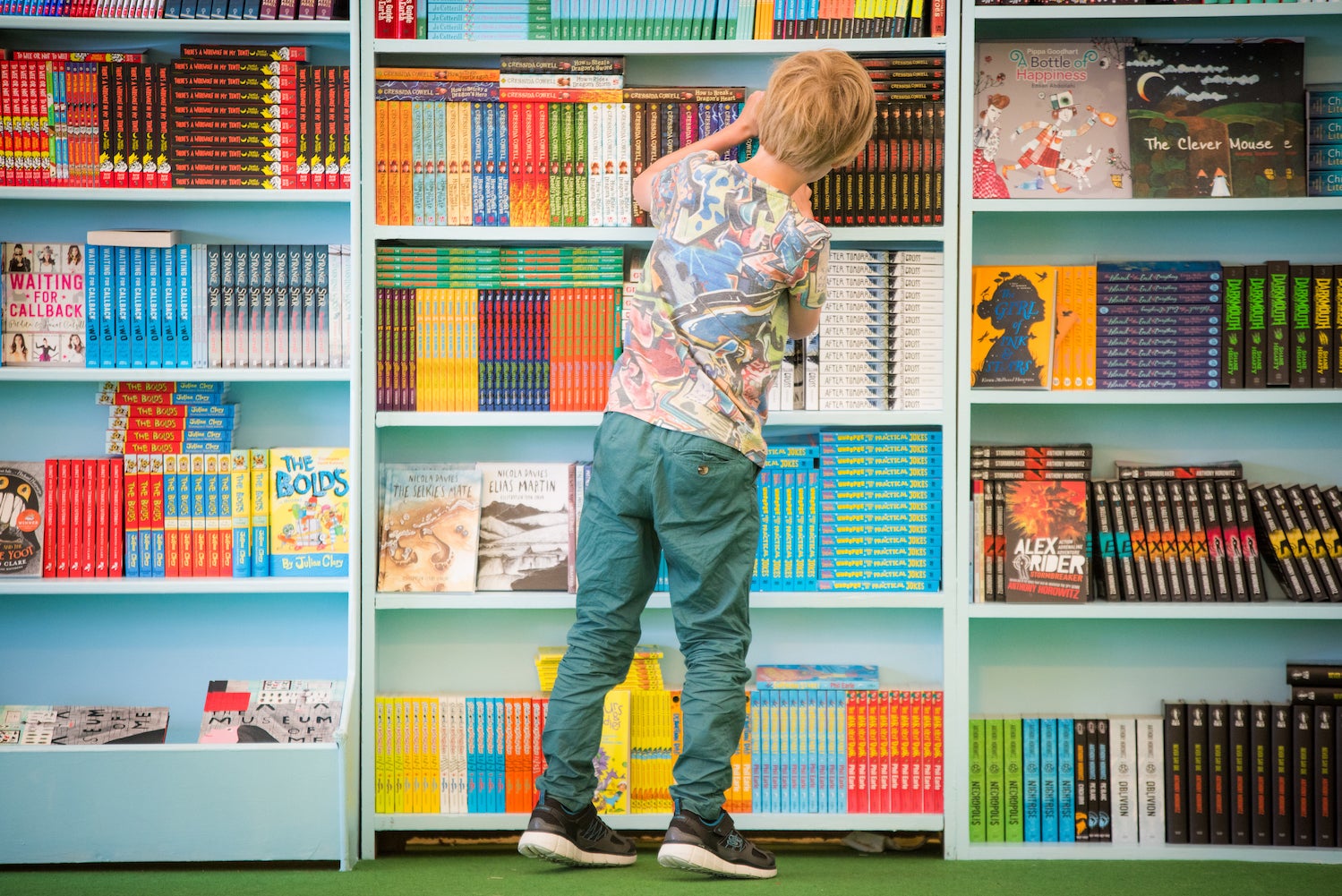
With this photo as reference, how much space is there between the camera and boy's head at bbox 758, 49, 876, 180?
2.08m

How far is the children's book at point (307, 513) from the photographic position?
261 centimetres

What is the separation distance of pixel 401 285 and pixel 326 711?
909 mm

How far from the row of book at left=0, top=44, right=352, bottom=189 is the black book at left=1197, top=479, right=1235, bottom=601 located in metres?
1.96

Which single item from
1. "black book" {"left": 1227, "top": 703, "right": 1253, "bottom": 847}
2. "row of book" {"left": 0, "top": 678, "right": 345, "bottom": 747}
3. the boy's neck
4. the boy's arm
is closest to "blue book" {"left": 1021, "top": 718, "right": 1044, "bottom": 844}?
"black book" {"left": 1227, "top": 703, "right": 1253, "bottom": 847}

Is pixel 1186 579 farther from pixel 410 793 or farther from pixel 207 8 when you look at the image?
pixel 207 8

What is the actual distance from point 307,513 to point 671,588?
0.88 metres

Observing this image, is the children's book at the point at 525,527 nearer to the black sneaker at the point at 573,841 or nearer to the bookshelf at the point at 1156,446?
the black sneaker at the point at 573,841

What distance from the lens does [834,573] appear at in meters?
2.60

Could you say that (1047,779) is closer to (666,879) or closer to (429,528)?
(666,879)

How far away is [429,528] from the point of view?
103 inches

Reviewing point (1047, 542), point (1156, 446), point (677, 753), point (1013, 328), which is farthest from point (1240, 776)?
point (677, 753)

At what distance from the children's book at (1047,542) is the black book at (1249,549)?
339 mm

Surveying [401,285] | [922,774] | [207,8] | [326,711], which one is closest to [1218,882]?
[922,774]

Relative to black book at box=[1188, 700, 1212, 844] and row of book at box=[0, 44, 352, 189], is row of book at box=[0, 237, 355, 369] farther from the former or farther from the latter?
black book at box=[1188, 700, 1212, 844]
